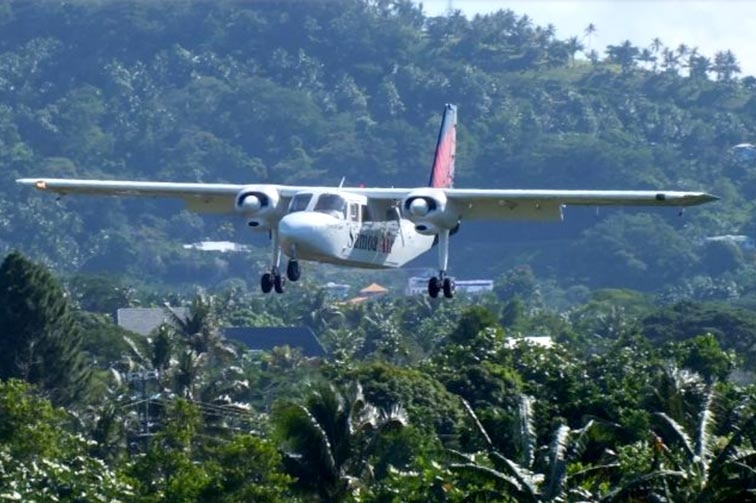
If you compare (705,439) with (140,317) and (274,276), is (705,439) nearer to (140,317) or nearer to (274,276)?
(274,276)

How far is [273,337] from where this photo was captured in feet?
491

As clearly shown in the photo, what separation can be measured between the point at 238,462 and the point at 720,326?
216ft

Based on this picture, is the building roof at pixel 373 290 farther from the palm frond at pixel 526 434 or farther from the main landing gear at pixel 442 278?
the palm frond at pixel 526 434

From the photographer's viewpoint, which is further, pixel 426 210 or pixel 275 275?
pixel 275 275

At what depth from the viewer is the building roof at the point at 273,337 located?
145 metres

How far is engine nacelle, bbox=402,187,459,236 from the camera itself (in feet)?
170

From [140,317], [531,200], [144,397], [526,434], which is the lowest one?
[140,317]

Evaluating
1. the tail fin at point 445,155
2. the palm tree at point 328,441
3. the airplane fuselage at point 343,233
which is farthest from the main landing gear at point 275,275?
the tail fin at point 445,155

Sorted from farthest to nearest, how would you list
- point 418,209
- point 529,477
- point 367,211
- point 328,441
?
point 328,441, point 367,211, point 418,209, point 529,477

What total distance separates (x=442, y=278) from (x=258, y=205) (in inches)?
191

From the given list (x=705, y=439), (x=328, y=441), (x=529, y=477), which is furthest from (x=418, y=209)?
(x=529, y=477)

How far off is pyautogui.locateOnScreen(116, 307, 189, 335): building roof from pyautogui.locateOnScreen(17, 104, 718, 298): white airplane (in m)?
87.3

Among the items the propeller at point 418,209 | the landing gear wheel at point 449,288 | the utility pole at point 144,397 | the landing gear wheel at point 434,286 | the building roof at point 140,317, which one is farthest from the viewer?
the building roof at point 140,317

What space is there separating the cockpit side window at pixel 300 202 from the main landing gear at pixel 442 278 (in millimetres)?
3824
